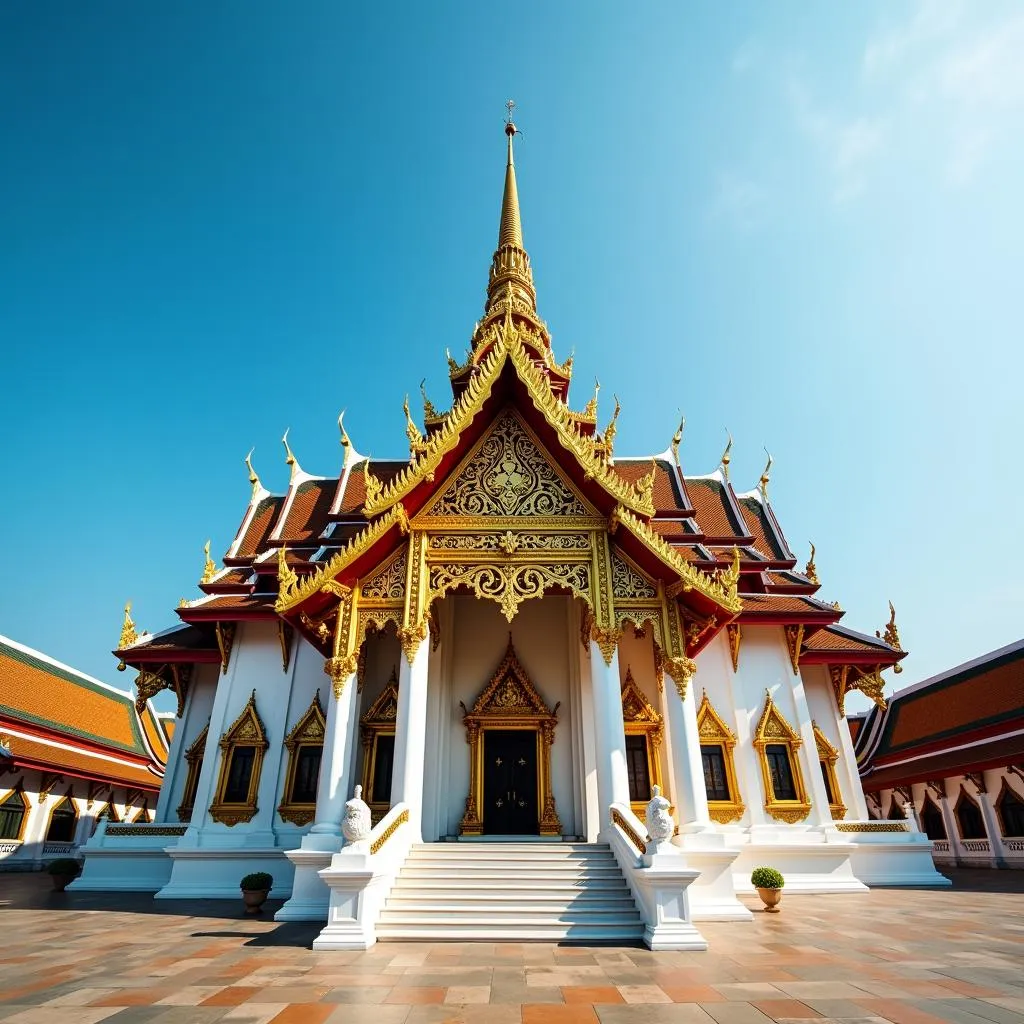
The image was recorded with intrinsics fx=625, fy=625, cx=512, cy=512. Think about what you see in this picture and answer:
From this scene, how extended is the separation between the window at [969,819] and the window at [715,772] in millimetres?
10098

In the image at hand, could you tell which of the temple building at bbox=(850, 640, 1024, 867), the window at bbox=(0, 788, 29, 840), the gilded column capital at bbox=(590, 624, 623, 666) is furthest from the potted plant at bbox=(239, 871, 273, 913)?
the temple building at bbox=(850, 640, 1024, 867)

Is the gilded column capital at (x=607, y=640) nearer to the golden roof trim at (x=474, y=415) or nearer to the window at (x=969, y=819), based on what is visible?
the golden roof trim at (x=474, y=415)

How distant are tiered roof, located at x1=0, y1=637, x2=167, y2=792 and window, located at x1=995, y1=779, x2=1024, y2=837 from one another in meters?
23.8

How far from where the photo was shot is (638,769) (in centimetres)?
1111

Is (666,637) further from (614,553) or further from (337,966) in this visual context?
(337,966)

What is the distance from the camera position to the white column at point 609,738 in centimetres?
852

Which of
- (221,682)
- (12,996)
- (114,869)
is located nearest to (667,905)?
(12,996)

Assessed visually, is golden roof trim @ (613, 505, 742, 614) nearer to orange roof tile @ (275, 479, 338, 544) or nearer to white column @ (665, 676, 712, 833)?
white column @ (665, 676, 712, 833)

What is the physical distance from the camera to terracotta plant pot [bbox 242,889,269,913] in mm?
8352

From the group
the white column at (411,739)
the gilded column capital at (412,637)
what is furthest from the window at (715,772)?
the gilded column capital at (412,637)

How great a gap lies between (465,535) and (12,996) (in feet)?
22.3

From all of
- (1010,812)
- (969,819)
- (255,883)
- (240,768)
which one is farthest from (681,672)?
(969,819)

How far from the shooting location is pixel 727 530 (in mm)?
14156

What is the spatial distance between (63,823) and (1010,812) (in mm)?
25349
